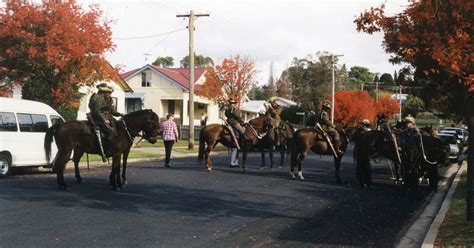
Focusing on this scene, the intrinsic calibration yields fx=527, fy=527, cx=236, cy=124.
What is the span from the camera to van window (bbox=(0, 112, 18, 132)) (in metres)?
15.7

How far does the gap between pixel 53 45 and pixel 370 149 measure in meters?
14.3

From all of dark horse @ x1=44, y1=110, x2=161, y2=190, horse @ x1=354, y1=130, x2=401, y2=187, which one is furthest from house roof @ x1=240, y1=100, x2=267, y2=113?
dark horse @ x1=44, y1=110, x2=161, y2=190

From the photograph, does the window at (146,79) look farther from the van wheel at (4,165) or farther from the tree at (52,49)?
the van wheel at (4,165)

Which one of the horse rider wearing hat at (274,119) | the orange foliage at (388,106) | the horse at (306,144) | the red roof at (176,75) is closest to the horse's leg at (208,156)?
the horse rider wearing hat at (274,119)

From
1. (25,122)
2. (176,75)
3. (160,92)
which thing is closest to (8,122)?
(25,122)

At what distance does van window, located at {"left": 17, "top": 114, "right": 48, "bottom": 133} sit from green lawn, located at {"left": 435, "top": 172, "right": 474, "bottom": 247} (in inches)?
489

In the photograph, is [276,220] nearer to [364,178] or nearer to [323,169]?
[364,178]

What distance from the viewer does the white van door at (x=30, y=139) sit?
639 inches

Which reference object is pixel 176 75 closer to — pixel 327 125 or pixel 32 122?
pixel 32 122

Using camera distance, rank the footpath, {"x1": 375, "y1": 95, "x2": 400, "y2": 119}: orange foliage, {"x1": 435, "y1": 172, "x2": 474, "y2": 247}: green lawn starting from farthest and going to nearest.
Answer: {"x1": 375, "y1": 95, "x2": 400, "y2": 119}: orange foliage, the footpath, {"x1": 435, "y1": 172, "x2": 474, "y2": 247}: green lawn

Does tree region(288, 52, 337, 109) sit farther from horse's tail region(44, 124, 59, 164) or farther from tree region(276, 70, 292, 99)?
horse's tail region(44, 124, 59, 164)

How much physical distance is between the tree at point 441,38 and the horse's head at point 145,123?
23.3 ft

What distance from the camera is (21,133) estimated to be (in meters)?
16.2

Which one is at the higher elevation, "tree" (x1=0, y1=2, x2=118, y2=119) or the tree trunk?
"tree" (x1=0, y1=2, x2=118, y2=119)
